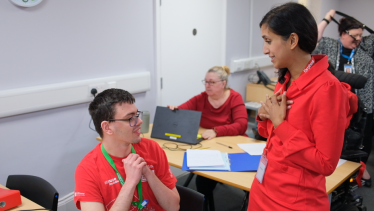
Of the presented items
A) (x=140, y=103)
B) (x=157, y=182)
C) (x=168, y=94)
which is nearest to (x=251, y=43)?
(x=168, y=94)

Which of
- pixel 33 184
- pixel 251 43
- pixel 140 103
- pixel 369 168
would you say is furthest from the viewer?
pixel 251 43

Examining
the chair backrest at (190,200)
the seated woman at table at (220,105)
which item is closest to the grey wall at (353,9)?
the seated woman at table at (220,105)

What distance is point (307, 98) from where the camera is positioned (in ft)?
3.61

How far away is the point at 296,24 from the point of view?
110 cm

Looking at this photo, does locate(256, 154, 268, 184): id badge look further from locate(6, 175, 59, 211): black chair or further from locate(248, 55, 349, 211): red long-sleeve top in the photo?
locate(6, 175, 59, 211): black chair

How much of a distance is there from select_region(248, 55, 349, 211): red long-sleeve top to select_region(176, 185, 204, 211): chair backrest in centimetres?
38

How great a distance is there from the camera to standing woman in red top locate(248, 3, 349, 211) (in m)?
1.06

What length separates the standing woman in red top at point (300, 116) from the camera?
3.48ft

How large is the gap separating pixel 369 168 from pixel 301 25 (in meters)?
3.32

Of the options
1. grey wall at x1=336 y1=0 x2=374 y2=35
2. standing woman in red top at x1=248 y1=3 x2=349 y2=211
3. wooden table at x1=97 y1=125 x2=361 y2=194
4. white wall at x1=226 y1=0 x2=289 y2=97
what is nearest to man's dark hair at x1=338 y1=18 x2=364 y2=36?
white wall at x1=226 y1=0 x2=289 y2=97

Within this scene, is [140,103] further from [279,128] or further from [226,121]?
[279,128]

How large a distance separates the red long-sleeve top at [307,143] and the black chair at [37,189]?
1.07m

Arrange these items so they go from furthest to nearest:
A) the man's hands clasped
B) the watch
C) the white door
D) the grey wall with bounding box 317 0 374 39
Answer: the grey wall with bounding box 317 0 374 39 < the white door < the watch < the man's hands clasped

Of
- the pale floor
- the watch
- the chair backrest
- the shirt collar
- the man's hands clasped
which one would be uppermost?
the watch
